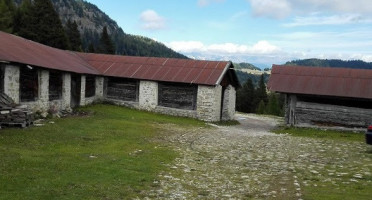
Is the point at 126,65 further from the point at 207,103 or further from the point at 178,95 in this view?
the point at 207,103

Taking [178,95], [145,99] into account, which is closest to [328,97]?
[178,95]

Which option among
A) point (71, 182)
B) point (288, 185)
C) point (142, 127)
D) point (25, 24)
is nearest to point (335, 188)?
point (288, 185)

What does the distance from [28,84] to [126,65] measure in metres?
13.2

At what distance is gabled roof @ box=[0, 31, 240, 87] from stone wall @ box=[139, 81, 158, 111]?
0.65 m

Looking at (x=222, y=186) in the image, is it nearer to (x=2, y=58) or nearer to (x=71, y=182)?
(x=71, y=182)

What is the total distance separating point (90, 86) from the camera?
106 feet

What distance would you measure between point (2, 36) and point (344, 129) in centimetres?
2463

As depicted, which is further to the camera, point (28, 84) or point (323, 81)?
point (323, 81)

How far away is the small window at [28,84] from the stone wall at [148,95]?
10.7 metres

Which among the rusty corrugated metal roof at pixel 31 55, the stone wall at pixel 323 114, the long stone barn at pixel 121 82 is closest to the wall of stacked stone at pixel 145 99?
the long stone barn at pixel 121 82

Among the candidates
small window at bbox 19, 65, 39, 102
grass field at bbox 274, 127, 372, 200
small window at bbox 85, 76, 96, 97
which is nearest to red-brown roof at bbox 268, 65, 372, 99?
grass field at bbox 274, 127, 372, 200

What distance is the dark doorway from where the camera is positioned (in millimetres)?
29250

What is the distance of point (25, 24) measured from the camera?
62406 mm

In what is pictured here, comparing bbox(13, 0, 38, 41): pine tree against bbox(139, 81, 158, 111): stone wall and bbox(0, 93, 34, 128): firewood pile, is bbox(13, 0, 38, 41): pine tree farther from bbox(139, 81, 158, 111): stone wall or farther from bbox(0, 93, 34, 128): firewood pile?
bbox(0, 93, 34, 128): firewood pile
